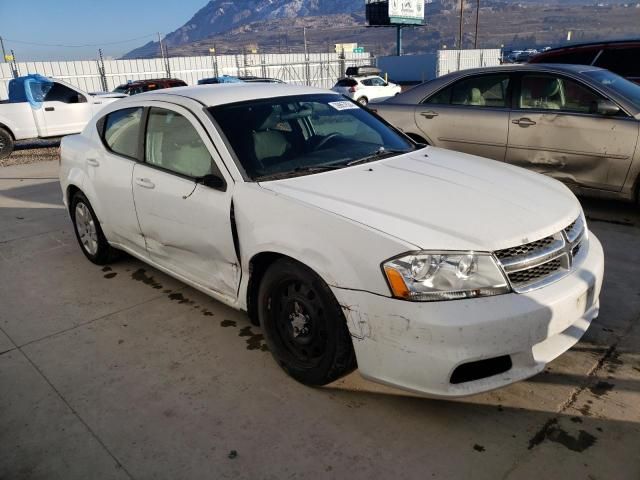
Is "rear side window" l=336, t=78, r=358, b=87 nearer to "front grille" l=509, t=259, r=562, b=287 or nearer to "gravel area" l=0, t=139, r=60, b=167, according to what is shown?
"gravel area" l=0, t=139, r=60, b=167

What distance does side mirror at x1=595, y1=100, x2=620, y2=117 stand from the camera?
198 inches

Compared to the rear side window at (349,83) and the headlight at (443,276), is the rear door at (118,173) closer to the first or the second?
the headlight at (443,276)

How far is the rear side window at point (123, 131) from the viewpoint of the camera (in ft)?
12.7

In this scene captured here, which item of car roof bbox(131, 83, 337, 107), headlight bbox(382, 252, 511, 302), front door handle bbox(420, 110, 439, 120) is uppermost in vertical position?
car roof bbox(131, 83, 337, 107)

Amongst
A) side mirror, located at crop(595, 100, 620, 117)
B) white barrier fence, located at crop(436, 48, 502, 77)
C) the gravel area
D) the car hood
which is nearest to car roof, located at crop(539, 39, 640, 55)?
side mirror, located at crop(595, 100, 620, 117)

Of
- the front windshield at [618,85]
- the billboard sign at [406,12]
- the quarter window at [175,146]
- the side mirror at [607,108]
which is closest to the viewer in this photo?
the quarter window at [175,146]

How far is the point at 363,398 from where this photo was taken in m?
2.73

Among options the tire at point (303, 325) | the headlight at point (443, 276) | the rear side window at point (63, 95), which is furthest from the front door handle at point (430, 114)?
the rear side window at point (63, 95)

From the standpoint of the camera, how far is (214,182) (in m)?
3.03

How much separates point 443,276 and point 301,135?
1.58 meters

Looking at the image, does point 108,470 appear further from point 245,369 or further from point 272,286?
point 272,286

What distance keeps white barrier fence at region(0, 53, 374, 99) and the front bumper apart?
1077 inches

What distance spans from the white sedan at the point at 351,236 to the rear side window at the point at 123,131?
0.02m

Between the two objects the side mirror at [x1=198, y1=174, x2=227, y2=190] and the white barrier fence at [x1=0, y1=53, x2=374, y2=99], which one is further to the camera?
the white barrier fence at [x1=0, y1=53, x2=374, y2=99]
